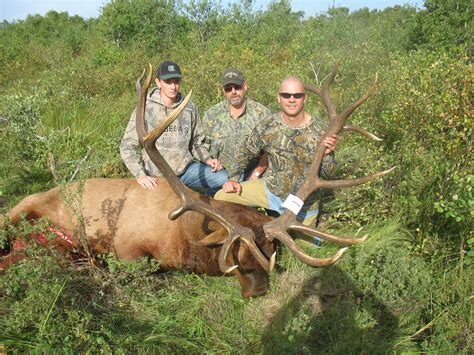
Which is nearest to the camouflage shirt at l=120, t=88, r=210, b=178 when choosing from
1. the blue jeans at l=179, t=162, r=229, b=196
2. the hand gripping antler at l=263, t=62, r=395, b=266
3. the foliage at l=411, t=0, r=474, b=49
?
the blue jeans at l=179, t=162, r=229, b=196

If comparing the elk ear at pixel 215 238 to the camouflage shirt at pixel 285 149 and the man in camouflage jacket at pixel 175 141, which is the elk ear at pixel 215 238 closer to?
the camouflage shirt at pixel 285 149

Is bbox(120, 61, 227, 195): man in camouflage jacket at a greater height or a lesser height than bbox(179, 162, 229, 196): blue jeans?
greater

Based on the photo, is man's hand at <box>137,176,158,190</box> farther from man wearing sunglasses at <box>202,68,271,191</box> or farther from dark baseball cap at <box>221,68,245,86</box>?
dark baseball cap at <box>221,68,245,86</box>

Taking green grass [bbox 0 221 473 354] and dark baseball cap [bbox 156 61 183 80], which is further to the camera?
dark baseball cap [bbox 156 61 183 80]

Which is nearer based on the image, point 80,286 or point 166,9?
point 80,286

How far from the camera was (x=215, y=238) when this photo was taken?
369 cm

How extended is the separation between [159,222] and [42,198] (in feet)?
4.02

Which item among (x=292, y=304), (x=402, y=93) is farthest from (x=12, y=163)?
(x=402, y=93)

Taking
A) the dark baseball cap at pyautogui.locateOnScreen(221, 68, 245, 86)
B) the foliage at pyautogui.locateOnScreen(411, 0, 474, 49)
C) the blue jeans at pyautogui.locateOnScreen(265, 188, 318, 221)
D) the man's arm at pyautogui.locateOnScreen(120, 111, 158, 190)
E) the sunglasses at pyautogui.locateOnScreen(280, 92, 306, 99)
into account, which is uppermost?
the foliage at pyautogui.locateOnScreen(411, 0, 474, 49)

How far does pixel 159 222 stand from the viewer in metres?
4.03

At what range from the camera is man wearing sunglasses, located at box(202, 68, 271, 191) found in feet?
18.5

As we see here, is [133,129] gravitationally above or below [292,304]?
above

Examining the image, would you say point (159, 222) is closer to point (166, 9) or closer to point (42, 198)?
point (42, 198)

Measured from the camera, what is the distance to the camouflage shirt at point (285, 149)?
445 centimetres
